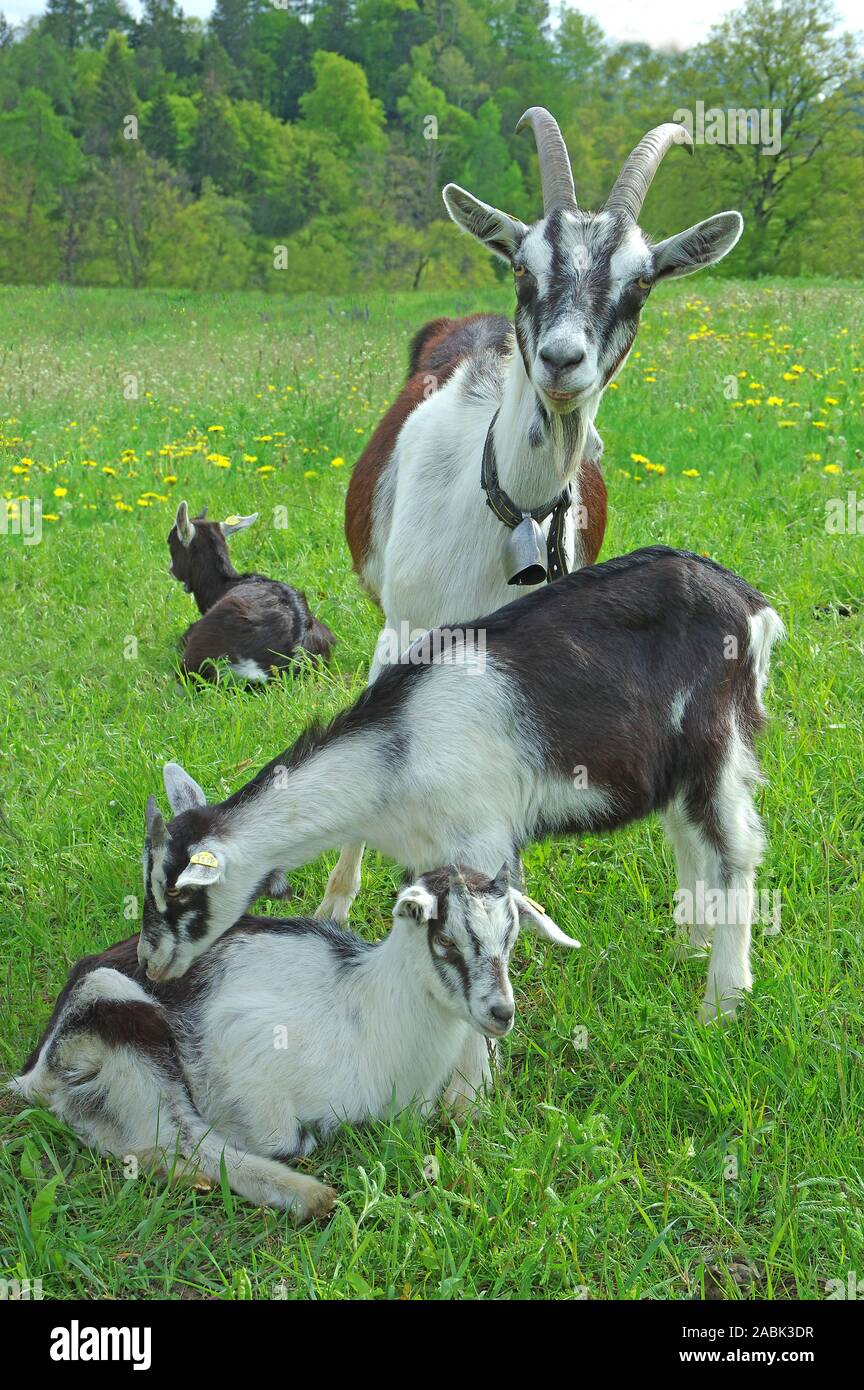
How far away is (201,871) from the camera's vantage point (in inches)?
115

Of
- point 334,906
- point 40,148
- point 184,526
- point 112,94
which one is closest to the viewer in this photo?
point 334,906

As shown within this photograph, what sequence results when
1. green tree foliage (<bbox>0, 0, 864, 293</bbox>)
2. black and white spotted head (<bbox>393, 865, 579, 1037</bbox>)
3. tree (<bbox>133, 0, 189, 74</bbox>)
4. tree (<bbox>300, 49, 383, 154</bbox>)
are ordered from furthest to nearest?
tree (<bbox>133, 0, 189, 74</bbox>) < tree (<bbox>300, 49, 383, 154</bbox>) < green tree foliage (<bbox>0, 0, 864, 293</bbox>) < black and white spotted head (<bbox>393, 865, 579, 1037</bbox>)

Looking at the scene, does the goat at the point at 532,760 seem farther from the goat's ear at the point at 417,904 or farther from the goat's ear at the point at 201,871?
the goat's ear at the point at 417,904

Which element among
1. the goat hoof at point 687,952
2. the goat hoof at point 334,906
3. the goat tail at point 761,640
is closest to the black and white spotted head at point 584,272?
the goat tail at point 761,640

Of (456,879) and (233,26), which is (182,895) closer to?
(456,879)

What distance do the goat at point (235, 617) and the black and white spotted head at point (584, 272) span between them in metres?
2.53

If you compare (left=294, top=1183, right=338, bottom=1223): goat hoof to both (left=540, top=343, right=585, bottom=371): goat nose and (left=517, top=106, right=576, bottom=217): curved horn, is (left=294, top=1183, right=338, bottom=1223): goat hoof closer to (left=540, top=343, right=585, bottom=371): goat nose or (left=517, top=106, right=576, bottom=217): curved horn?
(left=540, top=343, right=585, bottom=371): goat nose

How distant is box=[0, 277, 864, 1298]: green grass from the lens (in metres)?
2.74

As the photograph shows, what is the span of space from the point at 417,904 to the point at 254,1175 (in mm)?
832

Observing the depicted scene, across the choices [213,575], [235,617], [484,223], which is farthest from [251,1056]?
[213,575]

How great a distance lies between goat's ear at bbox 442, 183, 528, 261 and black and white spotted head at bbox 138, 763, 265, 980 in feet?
6.25

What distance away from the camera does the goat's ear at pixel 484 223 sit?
3562mm

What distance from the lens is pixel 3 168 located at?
3934cm

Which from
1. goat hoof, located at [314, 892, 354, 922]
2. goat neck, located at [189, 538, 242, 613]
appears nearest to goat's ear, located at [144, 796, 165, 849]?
goat hoof, located at [314, 892, 354, 922]
